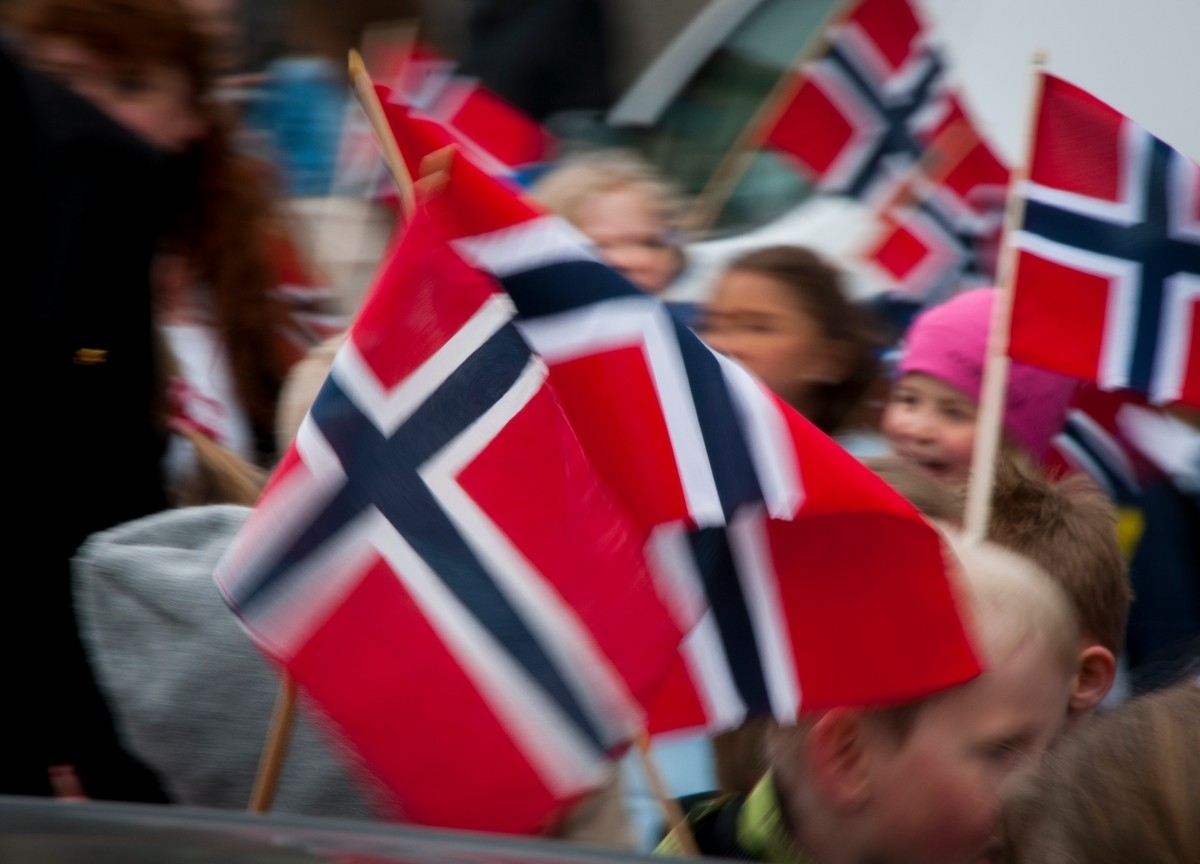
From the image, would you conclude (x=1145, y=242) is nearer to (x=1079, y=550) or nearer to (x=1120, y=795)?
Answer: (x=1079, y=550)

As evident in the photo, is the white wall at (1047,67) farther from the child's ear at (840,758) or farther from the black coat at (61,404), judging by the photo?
the child's ear at (840,758)

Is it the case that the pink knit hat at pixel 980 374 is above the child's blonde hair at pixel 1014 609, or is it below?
below

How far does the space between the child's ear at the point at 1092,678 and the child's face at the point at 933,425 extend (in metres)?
1.18

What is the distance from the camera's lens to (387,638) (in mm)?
2322

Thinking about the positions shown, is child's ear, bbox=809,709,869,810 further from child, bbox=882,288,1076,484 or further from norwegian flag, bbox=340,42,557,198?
norwegian flag, bbox=340,42,557,198

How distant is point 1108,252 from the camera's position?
3.87 meters

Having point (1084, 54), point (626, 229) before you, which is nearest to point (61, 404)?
point (626, 229)

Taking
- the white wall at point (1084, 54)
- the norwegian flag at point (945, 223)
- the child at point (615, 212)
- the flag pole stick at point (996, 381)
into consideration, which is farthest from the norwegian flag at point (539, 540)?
the white wall at point (1084, 54)

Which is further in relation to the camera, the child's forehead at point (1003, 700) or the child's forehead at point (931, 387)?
the child's forehead at point (931, 387)

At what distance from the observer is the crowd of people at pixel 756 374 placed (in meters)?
2.44

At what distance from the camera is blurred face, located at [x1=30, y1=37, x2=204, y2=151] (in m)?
3.60

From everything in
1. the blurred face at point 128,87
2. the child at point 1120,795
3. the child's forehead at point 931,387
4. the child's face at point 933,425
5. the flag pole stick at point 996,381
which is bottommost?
the child's face at point 933,425

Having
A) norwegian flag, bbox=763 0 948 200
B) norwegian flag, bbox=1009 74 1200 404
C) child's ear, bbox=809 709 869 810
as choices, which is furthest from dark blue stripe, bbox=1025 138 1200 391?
norwegian flag, bbox=763 0 948 200

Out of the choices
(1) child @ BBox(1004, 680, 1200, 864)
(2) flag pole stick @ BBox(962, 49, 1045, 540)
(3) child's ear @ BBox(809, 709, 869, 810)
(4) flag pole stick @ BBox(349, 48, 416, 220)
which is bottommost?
(3) child's ear @ BBox(809, 709, 869, 810)
